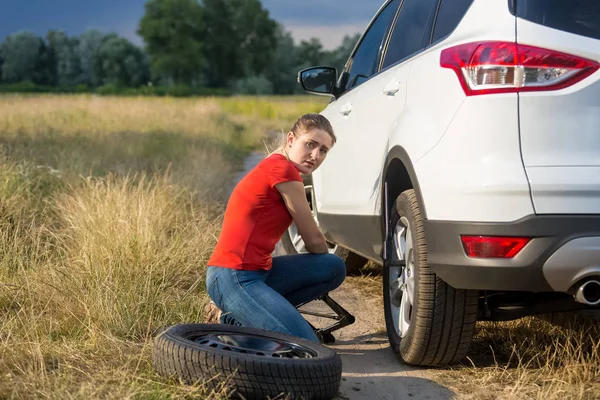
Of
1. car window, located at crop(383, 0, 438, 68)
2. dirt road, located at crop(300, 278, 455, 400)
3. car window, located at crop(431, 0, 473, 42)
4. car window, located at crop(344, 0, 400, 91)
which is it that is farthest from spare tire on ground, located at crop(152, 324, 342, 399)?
car window, located at crop(344, 0, 400, 91)

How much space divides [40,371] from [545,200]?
77.7 inches

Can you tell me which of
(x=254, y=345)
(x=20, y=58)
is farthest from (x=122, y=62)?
(x=254, y=345)

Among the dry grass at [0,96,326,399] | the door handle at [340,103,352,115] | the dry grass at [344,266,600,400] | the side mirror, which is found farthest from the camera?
the side mirror

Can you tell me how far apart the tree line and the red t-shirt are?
89.0 meters

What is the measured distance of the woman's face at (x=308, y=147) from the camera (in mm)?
4113

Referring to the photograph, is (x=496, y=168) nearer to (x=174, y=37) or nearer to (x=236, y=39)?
(x=174, y=37)

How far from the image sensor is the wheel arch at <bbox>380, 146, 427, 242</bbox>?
146 inches

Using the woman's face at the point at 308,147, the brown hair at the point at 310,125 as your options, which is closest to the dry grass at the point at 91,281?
the woman's face at the point at 308,147

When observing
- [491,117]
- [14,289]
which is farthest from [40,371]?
[491,117]

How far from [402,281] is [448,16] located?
Answer: 122cm

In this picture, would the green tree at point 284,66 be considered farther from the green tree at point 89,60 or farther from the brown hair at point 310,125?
the brown hair at point 310,125

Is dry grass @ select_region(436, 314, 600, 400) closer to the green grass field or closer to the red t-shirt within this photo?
the green grass field

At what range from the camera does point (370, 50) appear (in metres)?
5.45

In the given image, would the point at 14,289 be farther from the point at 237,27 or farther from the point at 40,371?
the point at 237,27
